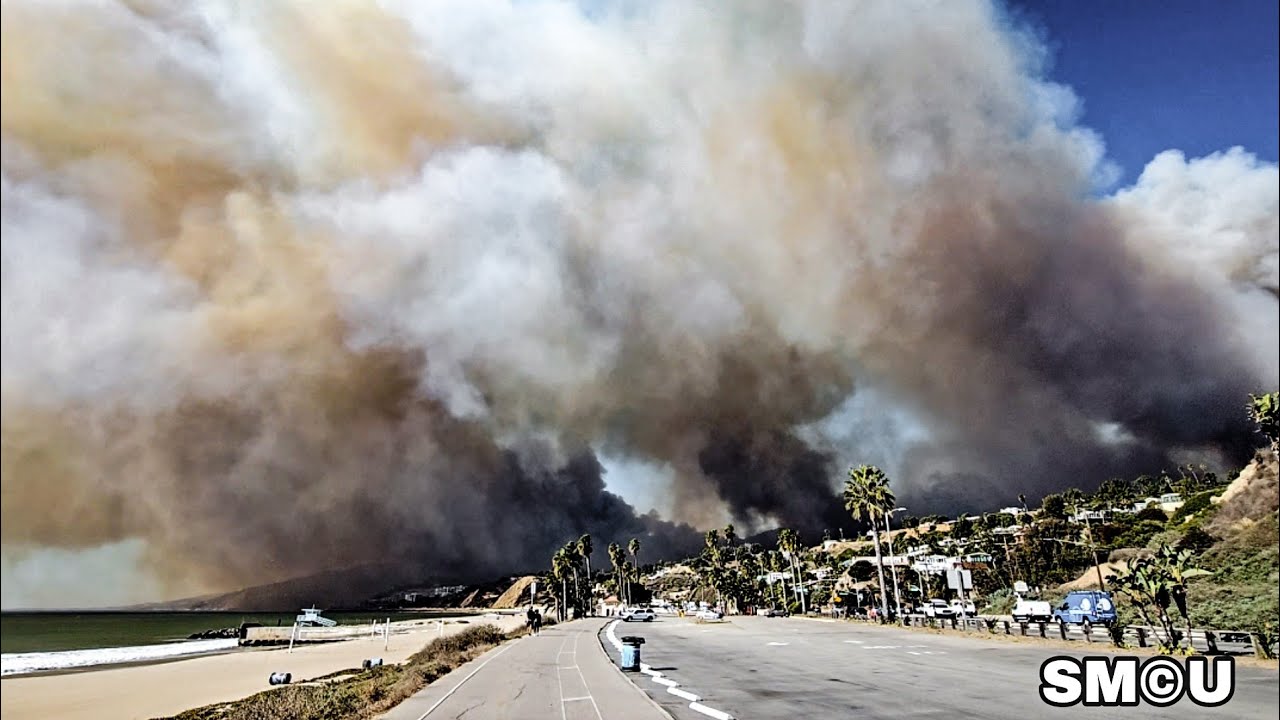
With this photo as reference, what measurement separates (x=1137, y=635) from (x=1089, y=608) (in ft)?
71.9

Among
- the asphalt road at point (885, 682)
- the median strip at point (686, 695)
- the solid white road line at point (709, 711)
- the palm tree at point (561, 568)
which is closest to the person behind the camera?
the asphalt road at point (885, 682)

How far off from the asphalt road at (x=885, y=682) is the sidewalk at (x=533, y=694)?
1.05 m

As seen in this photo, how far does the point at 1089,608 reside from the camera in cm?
4238

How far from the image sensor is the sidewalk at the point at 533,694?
13.8m

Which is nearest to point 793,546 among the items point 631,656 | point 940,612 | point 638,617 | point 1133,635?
point 638,617

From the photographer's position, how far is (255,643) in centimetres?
8906

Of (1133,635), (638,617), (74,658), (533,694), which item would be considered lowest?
(638,617)

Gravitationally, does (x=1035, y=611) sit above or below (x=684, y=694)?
below

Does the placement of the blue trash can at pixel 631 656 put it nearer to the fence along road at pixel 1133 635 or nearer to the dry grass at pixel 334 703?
the dry grass at pixel 334 703

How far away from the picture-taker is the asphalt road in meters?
11.8

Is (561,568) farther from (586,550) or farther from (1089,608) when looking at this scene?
(1089,608)

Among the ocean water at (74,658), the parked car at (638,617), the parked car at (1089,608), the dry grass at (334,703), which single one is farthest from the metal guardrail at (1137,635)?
the ocean water at (74,658)

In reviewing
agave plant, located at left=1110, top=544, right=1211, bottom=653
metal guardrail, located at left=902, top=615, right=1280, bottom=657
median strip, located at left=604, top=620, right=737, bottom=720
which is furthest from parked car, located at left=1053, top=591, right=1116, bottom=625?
median strip, located at left=604, top=620, right=737, bottom=720

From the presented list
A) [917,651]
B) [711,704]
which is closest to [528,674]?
[711,704]
